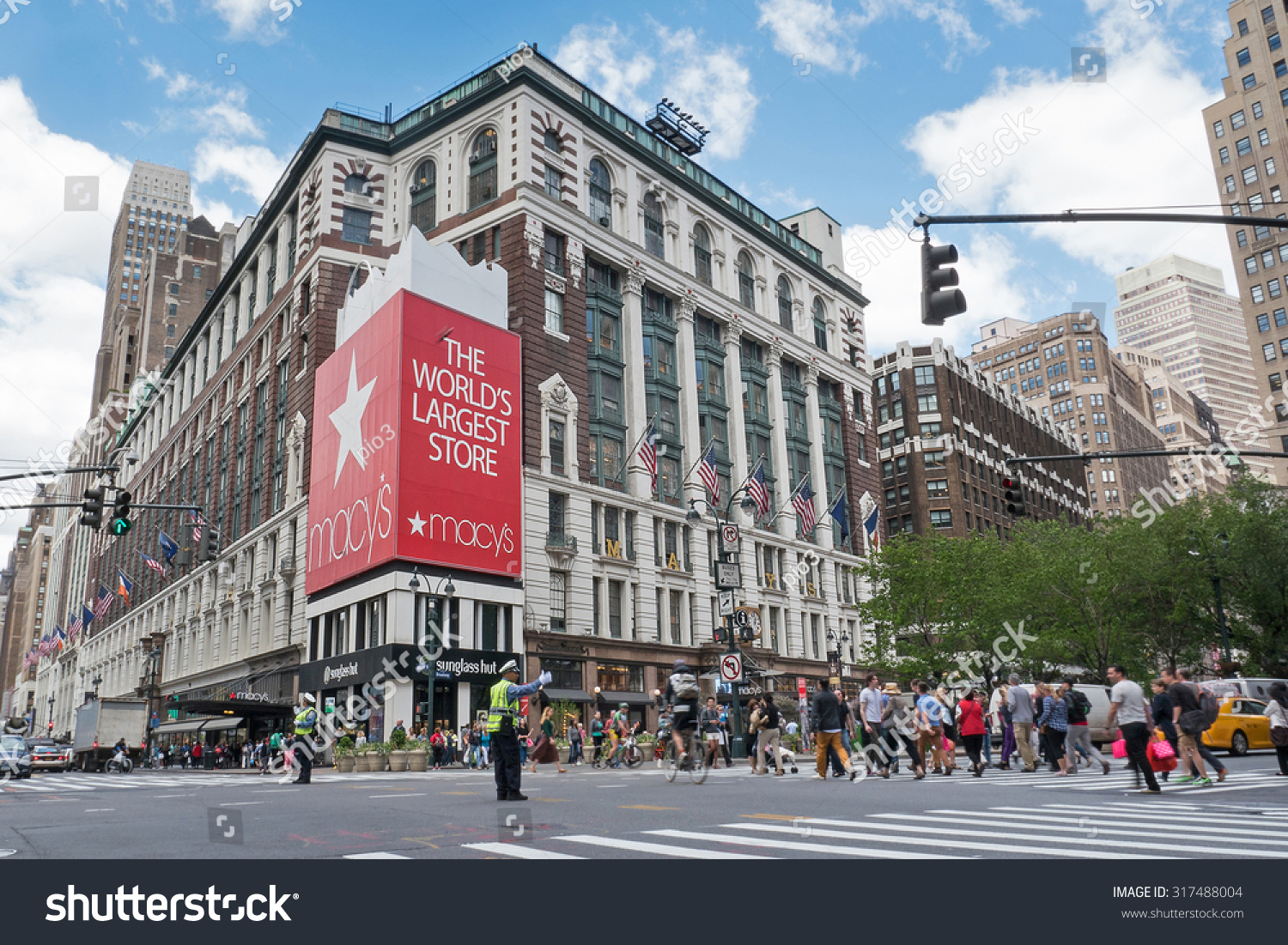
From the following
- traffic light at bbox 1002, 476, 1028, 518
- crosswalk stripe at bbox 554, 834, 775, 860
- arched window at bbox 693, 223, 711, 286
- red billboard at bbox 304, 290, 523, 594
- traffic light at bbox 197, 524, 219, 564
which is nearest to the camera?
crosswalk stripe at bbox 554, 834, 775, 860

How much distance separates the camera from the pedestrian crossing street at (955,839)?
7.34 m

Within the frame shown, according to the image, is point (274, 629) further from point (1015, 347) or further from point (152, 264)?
point (1015, 347)

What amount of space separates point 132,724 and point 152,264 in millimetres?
114798

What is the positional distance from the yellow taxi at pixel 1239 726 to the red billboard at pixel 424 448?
2865cm

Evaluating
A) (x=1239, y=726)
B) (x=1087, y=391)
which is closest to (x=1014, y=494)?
(x=1239, y=726)

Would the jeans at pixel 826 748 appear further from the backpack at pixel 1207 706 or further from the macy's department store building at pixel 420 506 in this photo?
the macy's department store building at pixel 420 506

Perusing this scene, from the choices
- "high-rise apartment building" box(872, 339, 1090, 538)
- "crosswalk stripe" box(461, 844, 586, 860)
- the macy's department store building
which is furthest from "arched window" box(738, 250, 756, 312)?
"crosswalk stripe" box(461, 844, 586, 860)

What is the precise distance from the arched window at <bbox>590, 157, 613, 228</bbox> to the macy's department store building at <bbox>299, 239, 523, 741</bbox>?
992 centimetres

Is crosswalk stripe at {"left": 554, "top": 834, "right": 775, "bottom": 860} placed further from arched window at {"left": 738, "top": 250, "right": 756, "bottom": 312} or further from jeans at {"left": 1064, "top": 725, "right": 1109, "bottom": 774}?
arched window at {"left": 738, "top": 250, "right": 756, "bottom": 312}

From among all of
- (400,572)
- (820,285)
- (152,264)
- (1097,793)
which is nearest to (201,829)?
(1097,793)

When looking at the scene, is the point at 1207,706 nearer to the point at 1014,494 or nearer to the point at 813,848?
the point at 1014,494

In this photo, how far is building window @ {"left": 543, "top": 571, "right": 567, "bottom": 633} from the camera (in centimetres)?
4734

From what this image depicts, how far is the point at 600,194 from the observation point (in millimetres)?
56625

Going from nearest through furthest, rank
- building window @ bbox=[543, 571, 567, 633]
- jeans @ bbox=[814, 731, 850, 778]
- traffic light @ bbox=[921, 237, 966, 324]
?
traffic light @ bbox=[921, 237, 966, 324]
jeans @ bbox=[814, 731, 850, 778]
building window @ bbox=[543, 571, 567, 633]
